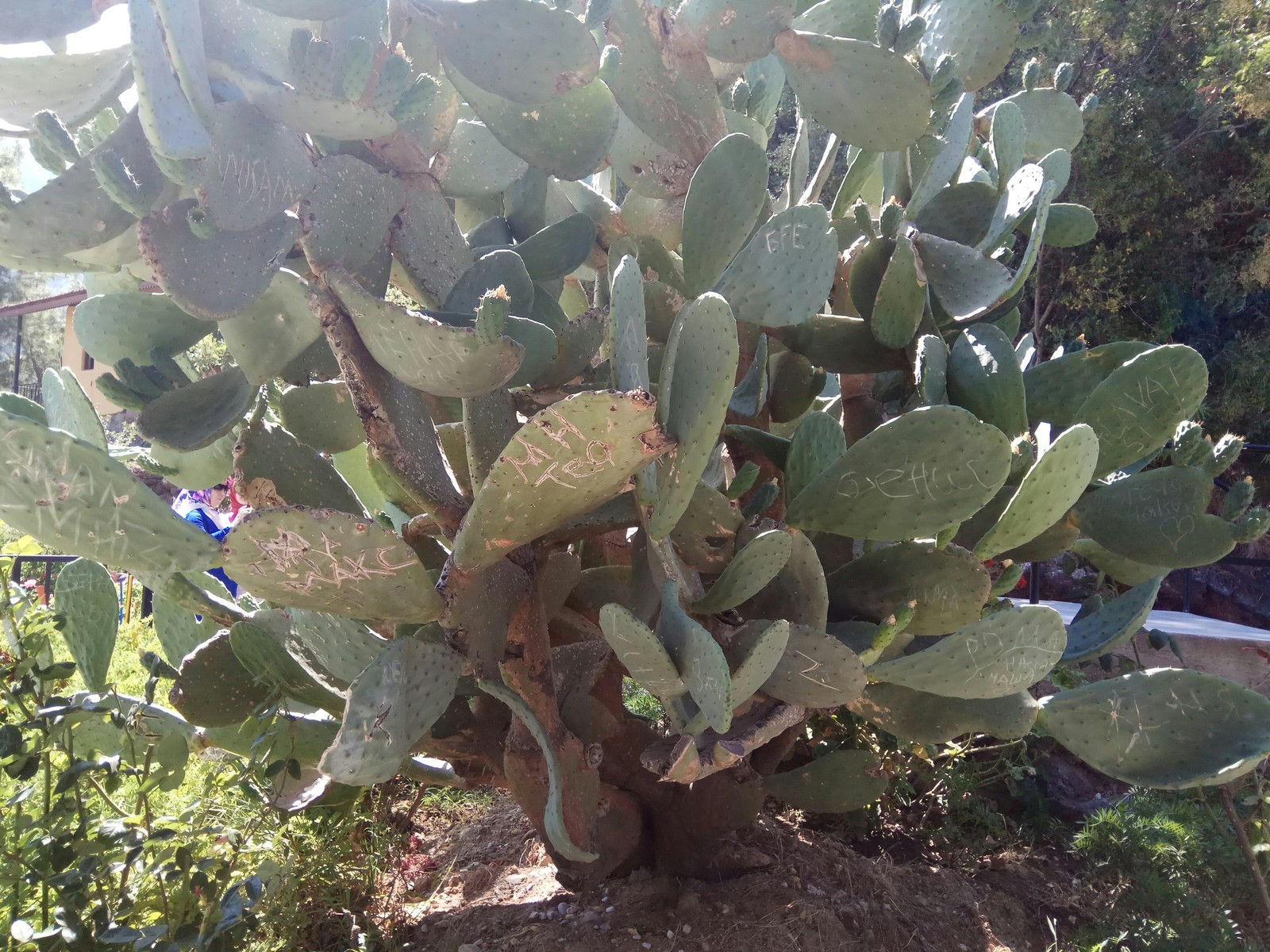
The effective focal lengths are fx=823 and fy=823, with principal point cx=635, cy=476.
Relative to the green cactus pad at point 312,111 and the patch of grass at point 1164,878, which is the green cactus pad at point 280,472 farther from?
the patch of grass at point 1164,878

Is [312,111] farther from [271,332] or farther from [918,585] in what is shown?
[918,585]

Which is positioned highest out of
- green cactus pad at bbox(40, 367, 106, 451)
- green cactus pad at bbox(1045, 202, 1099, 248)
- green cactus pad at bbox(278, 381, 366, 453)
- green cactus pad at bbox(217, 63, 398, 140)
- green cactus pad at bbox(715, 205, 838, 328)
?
green cactus pad at bbox(217, 63, 398, 140)

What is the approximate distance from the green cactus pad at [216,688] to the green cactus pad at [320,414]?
44 cm

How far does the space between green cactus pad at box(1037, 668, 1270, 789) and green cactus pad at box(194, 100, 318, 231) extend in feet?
5.27

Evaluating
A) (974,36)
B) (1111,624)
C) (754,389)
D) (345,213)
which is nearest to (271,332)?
(345,213)

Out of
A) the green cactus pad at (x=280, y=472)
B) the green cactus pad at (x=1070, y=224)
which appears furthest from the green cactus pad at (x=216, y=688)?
the green cactus pad at (x=1070, y=224)

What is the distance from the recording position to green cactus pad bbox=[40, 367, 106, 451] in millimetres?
1281

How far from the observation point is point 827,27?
1.86 meters

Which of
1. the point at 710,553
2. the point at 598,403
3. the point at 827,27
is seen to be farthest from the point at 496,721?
the point at 827,27

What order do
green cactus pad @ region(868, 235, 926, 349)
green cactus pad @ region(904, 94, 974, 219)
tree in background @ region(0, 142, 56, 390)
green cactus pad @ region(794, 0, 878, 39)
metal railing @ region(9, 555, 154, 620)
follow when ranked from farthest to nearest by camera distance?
tree in background @ region(0, 142, 56, 390) < metal railing @ region(9, 555, 154, 620) < green cactus pad @ region(794, 0, 878, 39) < green cactus pad @ region(904, 94, 974, 219) < green cactus pad @ region(868, 235, 926, 349)

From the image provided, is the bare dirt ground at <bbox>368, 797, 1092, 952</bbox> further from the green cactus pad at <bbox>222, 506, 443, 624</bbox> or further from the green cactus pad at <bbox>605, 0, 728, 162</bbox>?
the green cactus pad at <bbox>605, 0, 728, 162</bbox>

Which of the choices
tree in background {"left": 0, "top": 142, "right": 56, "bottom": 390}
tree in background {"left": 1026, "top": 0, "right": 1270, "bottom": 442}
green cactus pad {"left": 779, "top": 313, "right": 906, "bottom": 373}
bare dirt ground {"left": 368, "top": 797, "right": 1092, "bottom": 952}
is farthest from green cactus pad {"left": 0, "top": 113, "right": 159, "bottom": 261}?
tree in background {"left": 0, "top": 142, "right": 56, "bottom": 390}

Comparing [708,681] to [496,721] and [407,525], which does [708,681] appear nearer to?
[407,525]

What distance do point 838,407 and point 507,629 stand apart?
3.72ft
